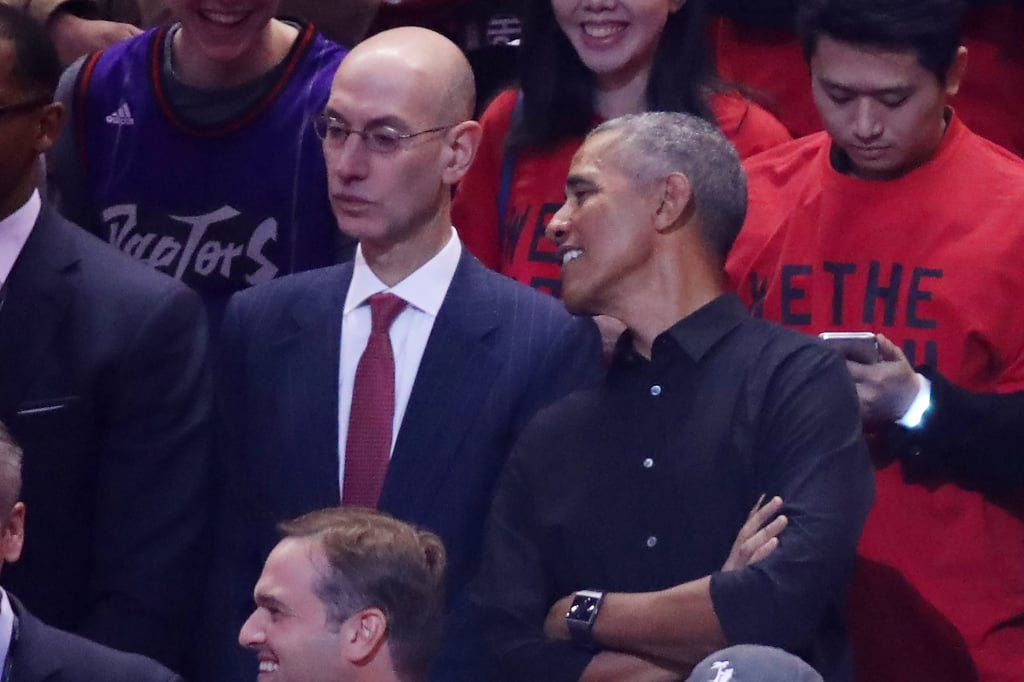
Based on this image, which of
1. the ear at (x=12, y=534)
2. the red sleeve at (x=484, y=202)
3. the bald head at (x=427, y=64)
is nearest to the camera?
the ear at (x=12, y=534)

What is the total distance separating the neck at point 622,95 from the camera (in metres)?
4.55

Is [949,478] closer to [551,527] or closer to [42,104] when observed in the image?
[551,527]

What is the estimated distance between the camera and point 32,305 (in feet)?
13.5

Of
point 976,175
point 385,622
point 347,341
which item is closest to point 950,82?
point 976,175

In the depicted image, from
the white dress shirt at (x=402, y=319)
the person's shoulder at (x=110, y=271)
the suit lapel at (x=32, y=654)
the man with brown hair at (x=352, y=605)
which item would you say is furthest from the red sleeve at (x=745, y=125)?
the suit lapel at (x=32, y=654)

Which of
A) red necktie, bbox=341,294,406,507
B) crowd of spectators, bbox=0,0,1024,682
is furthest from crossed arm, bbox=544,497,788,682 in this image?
red necktie, bbox=341,294,406,507

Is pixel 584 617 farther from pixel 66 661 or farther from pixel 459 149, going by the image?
pixel 459 149

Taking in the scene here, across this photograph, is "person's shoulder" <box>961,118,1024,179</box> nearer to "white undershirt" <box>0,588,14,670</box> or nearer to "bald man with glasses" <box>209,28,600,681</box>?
"bald man with glasses" <box>209,28,600,681</box>

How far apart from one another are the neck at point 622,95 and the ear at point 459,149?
369 millimetres

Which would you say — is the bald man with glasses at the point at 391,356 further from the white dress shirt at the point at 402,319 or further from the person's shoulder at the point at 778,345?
the person's shoulder at the point at 778,345

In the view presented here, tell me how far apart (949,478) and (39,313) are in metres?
1.62

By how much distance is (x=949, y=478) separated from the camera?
3.98 meters

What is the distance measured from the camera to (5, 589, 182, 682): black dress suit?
3650 mm

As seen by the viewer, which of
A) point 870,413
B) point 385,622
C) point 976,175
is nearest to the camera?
point 385,622
